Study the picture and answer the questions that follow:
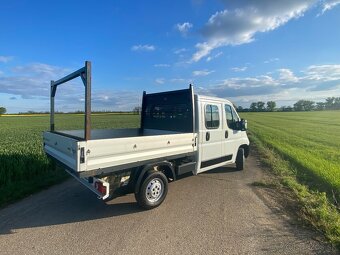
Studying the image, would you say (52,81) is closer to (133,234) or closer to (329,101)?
(133,234)

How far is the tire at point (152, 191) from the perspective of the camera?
5.03 meters

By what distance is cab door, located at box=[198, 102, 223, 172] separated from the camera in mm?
6375

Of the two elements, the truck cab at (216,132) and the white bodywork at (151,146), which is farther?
the truck cab at (216,132)

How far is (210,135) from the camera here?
21.6 feet

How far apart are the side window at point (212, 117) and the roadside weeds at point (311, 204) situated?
1896 millimetres

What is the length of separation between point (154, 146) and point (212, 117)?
2157mm

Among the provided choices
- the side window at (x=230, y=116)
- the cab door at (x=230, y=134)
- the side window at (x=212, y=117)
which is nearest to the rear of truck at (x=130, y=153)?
the side window at (x=212, y=117)

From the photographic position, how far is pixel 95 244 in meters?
3.84

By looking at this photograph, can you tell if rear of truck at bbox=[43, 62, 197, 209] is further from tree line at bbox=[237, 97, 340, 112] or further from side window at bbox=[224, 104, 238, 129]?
tree line at bbox=[237, 97, 340, 112]

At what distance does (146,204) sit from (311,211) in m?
3.04

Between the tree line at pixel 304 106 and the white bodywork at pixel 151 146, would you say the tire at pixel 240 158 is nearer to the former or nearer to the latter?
the white bodywork at pixel 151 146

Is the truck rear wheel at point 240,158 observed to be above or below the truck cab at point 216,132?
below

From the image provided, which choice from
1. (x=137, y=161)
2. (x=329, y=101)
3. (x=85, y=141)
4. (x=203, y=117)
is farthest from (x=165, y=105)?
(x=329, y=101)

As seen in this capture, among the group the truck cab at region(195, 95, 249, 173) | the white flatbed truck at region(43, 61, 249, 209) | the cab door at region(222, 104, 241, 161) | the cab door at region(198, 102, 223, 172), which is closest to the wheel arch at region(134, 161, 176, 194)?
the white flatbed truck at region(43, 61, 249, 209)
